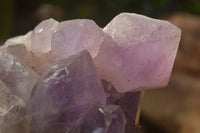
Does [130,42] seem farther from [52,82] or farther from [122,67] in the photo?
[52,82]

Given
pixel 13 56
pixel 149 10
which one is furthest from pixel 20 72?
pixel 149 10

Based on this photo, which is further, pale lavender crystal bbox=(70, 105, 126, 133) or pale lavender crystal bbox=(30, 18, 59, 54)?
pale lavender crystal bbox=(30, 18, 59, 54)

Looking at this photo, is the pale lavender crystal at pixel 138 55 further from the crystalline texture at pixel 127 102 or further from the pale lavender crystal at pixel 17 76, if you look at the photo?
the pale lavender crystal at pixel 17 76

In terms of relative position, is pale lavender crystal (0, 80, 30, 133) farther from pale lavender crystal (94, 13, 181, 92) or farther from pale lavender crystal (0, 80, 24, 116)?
pale lavender crystal (94, 13, 181, 92)

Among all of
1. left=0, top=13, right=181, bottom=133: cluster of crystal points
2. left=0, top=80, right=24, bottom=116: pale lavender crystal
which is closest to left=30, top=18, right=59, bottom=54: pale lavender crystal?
left=0, top=13, right=181, bottom=133: cluster of crystal points

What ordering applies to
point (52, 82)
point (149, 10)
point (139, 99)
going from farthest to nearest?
point (149, 10)
point (139, 99)
point (52, 82)

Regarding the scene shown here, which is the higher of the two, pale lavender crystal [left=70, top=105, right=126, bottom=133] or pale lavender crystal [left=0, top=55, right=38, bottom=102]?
pale lavender crystal [left=0, top=55, right=38, bottom=102]
